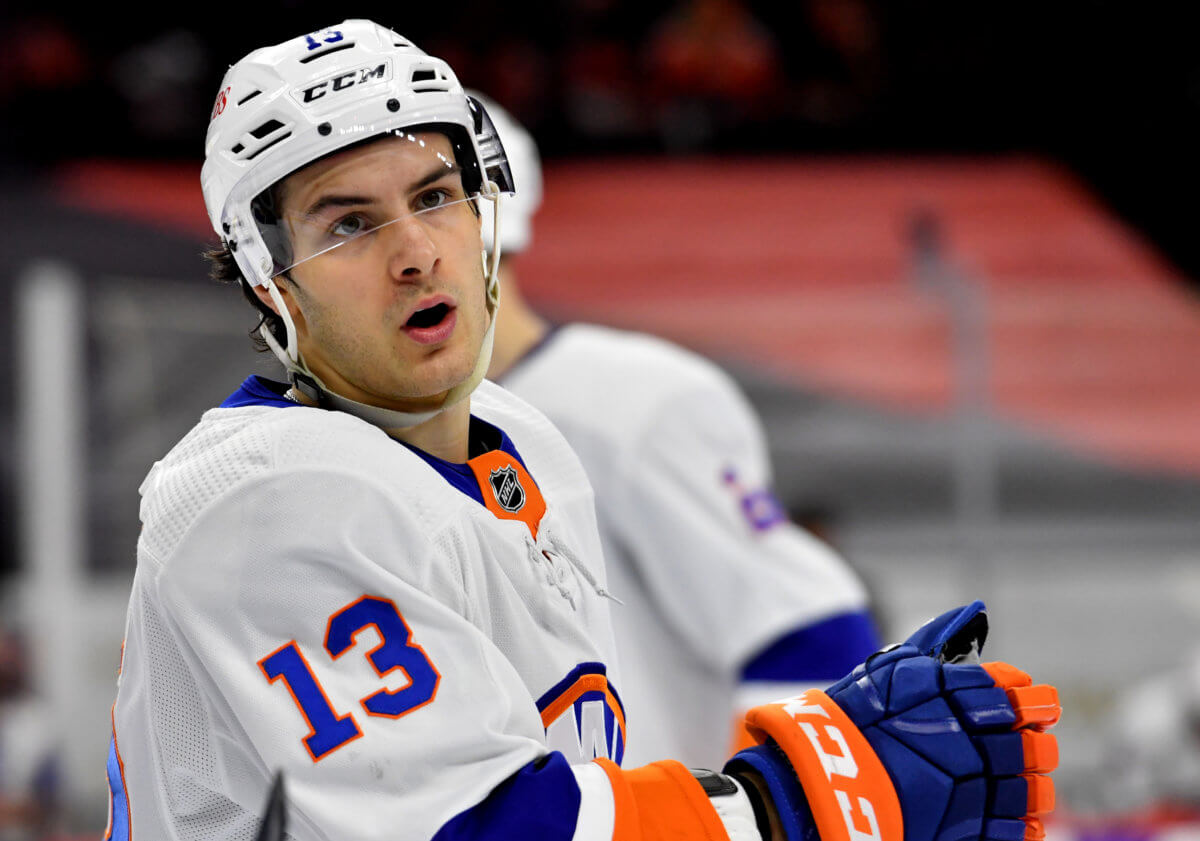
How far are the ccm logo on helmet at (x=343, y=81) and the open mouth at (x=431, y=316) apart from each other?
0.18m

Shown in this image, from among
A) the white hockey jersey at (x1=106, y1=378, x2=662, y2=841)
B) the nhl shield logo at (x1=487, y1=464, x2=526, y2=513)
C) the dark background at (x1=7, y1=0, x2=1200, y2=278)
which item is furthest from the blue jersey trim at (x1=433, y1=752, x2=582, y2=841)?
the dark background at (x1=7, y1=0, x2=1200, y2=278)

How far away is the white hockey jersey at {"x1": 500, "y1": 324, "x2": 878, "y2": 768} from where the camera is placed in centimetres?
205

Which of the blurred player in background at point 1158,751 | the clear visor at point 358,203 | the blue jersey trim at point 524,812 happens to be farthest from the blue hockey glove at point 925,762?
the blurred player in background at point 1158,751

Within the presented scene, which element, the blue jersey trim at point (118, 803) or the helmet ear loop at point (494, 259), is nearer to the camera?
the blue jersey trim at point (118, 803)

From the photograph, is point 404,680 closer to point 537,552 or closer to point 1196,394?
point 537,552

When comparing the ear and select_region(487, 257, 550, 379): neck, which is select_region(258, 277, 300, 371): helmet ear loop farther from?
select_region(487, 257, 550, 379): neck

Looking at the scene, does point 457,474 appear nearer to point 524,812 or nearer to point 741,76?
point 524,812

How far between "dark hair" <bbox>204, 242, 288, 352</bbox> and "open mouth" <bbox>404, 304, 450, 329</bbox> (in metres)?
0.13

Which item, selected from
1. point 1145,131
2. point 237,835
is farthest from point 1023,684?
point 1145,131

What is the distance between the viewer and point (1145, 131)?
845 centimetres

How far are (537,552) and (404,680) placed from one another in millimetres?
219

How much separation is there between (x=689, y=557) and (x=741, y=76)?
712 cm

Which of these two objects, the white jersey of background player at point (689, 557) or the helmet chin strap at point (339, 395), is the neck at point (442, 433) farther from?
the white jersey of background player at point (689, 557)

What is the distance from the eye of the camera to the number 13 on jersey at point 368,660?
107cm
